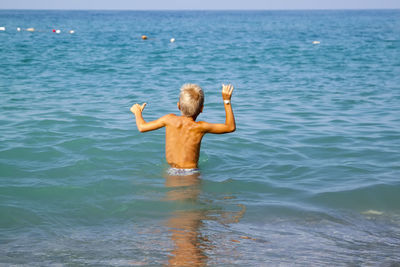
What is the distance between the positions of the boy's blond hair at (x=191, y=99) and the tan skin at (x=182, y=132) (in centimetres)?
14

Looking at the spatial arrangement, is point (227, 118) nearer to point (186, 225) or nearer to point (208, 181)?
point (208, 181)

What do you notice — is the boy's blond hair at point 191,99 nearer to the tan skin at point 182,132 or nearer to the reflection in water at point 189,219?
the tan skin at point 182,132

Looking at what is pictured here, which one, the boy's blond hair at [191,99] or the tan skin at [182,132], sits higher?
the boy's blond hair at [191,99]

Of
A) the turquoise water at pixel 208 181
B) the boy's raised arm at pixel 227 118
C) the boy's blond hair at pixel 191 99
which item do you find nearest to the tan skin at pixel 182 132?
the boy's raised arm at pixel 227 118

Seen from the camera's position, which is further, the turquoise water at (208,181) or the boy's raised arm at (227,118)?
the boy's raised arm at (227,118)

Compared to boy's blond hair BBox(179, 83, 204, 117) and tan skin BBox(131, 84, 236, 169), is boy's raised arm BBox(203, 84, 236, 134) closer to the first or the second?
tan skin BBox(131, 84, 236, 169)

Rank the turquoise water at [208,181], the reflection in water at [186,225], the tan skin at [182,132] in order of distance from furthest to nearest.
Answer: the tan skin at [182,132], the turquoise water at [208,181], the reflection in water at [186,225]

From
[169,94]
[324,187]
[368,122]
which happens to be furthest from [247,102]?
[324,187]

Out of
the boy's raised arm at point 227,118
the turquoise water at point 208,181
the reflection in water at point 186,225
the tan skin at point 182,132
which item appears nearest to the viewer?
the reflection in water at point 186,225

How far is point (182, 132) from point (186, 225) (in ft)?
4.31

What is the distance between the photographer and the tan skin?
5562 mm

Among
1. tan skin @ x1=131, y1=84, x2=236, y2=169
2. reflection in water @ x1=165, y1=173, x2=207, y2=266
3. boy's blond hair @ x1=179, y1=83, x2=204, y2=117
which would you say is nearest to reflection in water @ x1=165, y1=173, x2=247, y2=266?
reflection in water @ x1=165, y1=173, x2=207, y2=266

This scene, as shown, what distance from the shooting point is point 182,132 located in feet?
18.6

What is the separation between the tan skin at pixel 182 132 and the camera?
18.2ft
